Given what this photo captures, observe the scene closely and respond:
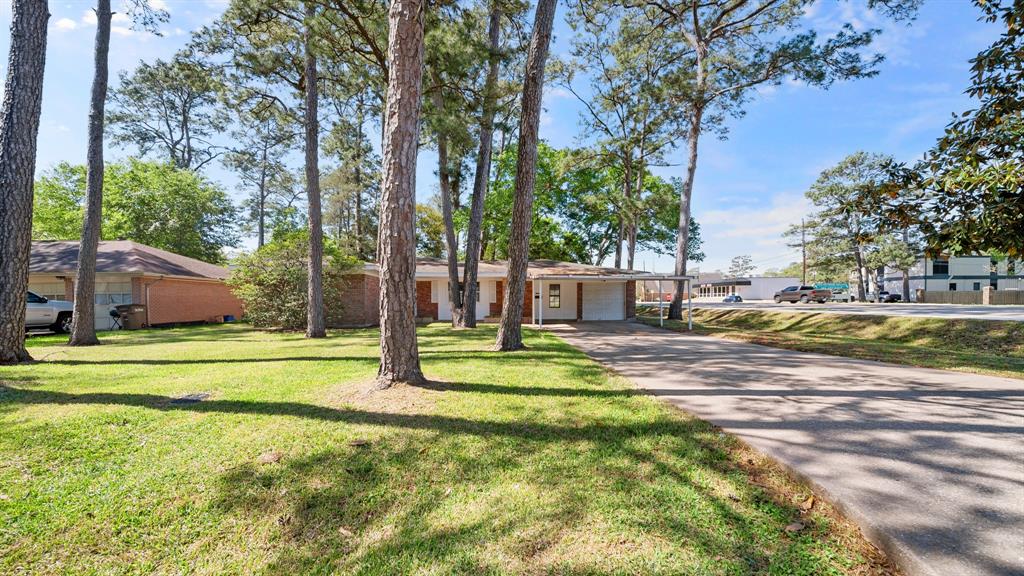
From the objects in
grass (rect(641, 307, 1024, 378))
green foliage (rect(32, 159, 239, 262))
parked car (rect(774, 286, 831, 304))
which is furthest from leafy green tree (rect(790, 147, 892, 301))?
green foliage (rect(32, 159, 239, 262))

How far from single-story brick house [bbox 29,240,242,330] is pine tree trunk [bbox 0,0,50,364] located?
8.70 m

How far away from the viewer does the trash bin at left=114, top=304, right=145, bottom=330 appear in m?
13.8

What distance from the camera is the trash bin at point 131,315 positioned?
542 inches

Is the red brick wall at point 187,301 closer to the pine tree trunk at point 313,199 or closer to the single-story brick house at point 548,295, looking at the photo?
the single-story brick house at point 548,295

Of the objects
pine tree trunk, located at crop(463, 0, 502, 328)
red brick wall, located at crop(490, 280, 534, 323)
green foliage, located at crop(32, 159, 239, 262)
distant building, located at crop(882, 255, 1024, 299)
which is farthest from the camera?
distant building, located at crop(882, 255, 1024, 299)

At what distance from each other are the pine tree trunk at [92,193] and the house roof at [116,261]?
504 centimetres

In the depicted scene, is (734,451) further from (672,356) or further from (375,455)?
(672,356)

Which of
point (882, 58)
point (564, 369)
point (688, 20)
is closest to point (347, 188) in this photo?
point (688, 20)

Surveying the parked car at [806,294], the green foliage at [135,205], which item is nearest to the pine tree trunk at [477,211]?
the green foliage at [135,205]

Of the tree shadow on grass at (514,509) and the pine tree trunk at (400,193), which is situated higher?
the pine tree trunk at (400,193)

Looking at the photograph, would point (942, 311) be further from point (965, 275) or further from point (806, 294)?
point (965, 275)

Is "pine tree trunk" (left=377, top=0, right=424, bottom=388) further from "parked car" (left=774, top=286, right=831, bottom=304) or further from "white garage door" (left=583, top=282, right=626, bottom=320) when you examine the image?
"parked car" (left=774, top=286, right=831, bottom=304)

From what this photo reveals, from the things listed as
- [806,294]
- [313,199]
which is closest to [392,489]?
[313,199]

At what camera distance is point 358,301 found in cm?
1582
